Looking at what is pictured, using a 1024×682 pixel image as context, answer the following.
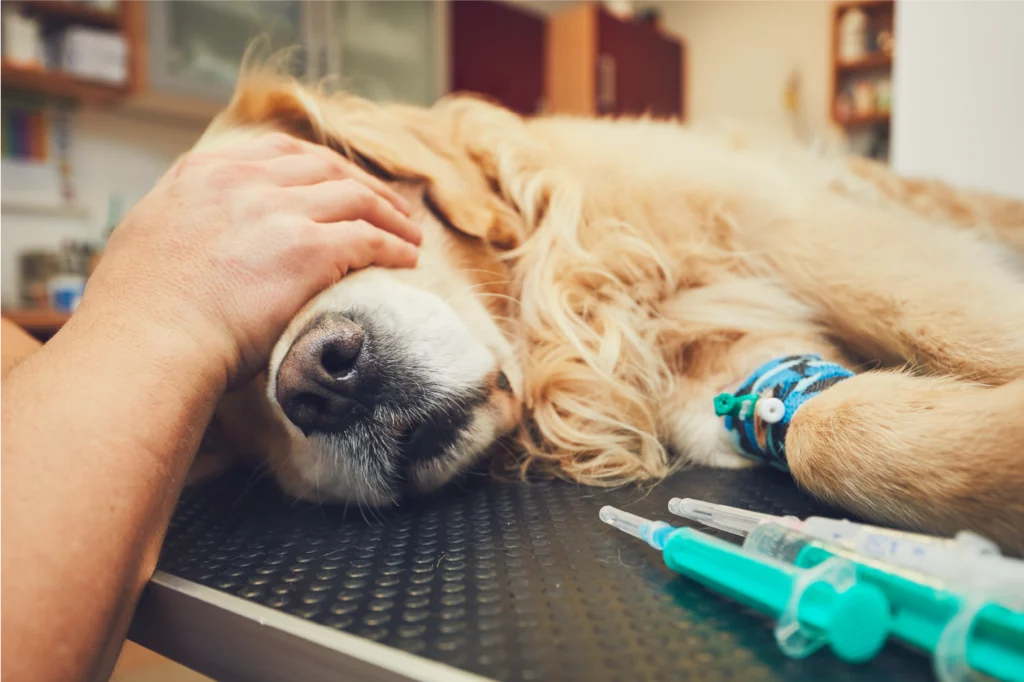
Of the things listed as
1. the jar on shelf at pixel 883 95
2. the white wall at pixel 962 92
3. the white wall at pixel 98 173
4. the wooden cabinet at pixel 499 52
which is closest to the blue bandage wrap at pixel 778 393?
the white wall at pixel 962 92

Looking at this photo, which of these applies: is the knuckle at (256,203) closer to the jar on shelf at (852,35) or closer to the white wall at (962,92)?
the white wall at (962,92)

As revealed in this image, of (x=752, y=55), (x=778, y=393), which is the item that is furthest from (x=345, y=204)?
(x=752, y=55)

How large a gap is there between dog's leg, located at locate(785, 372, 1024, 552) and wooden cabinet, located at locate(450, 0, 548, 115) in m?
4.03

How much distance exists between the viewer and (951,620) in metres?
0.34

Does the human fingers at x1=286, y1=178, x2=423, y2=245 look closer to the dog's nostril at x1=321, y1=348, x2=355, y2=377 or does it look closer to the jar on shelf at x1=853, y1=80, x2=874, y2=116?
the dog's nostril at x1=321, y1=348, x2=355, y2=377

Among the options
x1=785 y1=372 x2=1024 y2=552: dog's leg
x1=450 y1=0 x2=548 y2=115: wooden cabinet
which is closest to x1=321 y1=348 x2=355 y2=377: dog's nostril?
x1=785 y1=372 x2=1024 y2=552: dog's leg

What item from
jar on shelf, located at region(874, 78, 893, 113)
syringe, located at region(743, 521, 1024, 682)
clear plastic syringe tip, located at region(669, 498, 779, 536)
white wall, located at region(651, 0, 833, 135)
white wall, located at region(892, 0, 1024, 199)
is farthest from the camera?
white wall, located at region(651, 0, 833, 135)

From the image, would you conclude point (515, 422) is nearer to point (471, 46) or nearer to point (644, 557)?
point (644, 557)

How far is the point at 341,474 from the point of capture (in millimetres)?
749

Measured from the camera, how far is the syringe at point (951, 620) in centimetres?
32

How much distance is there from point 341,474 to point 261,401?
0.18 meters

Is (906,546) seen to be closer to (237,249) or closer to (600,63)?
(237,249)

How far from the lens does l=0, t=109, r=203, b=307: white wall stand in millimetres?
2988

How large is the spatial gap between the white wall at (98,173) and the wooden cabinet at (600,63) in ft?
8.13
